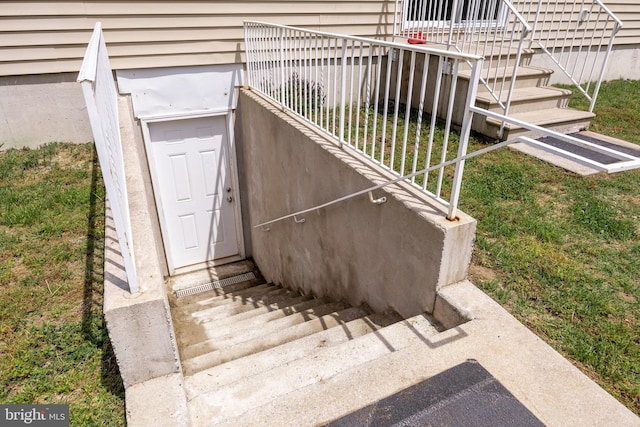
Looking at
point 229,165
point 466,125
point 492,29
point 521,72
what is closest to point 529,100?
point 521,72

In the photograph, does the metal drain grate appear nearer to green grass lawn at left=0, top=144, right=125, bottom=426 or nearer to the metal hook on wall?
green grass lawn at left=0, top=144, right=125, bottom=426

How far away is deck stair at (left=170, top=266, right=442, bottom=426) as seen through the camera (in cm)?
209

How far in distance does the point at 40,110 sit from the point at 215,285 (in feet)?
11.4

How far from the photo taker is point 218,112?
6.21m

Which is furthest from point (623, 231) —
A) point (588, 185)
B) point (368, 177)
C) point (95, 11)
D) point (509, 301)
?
point (95, 11)

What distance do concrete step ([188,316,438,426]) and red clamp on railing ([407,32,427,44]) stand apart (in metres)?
4.83

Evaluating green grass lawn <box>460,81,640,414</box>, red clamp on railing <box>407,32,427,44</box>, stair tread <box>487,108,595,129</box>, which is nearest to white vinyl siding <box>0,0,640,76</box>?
red clamp on railing <box>407,32,427,44</box>

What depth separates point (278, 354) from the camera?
2717 millimetres

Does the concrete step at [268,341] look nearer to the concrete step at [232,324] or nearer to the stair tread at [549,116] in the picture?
the concrete step at [232,324]

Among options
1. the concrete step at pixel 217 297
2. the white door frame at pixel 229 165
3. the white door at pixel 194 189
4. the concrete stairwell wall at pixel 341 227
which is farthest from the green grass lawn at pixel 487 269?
the concrete step at pixel 217 297

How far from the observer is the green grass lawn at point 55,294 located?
2.21 metres

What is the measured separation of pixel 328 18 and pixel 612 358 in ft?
18.3

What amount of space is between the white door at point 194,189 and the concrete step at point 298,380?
4.83m

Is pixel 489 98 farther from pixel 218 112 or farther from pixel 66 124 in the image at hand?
pixel 66 124
